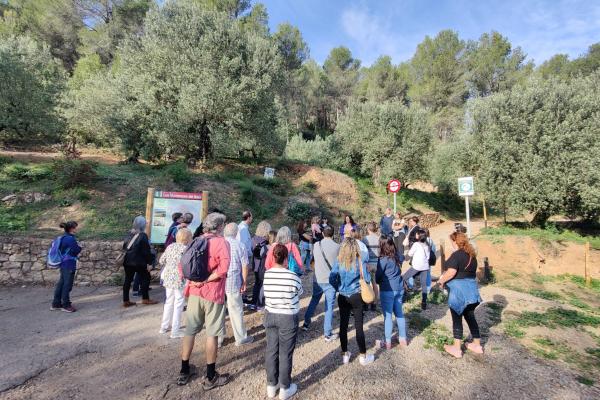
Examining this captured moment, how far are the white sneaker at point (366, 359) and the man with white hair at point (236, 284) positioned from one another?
1862 millimetres

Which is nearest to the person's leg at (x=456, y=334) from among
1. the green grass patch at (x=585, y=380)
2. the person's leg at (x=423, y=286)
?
the green grass patch at (x=585, y=380)

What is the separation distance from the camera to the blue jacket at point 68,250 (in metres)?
5.84

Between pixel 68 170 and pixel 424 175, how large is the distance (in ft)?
80.9

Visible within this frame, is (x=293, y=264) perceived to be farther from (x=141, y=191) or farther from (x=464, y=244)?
(x=141, y=191)

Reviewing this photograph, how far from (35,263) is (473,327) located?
32.3ft

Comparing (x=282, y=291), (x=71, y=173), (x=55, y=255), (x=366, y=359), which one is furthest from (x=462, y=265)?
(x=71, y=173)

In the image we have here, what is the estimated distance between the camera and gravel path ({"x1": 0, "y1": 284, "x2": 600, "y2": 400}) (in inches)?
148

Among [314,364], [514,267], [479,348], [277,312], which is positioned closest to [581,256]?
[514,267]

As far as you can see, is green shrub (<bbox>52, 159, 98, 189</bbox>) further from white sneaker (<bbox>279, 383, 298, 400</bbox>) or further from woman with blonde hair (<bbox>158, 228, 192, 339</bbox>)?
white sneaker (<bbox>279, 383, 298, 400</bbox>)

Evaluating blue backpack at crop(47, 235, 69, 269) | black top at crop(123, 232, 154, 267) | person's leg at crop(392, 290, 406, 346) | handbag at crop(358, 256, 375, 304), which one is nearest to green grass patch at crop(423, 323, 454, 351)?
person's leg at crop(392, 290, 406, 346)

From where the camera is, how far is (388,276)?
186 inches

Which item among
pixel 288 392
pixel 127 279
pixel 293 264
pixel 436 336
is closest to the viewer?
pixel 288 392

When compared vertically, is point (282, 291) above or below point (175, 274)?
above

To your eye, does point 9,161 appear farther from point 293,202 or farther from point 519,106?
point 519,106
